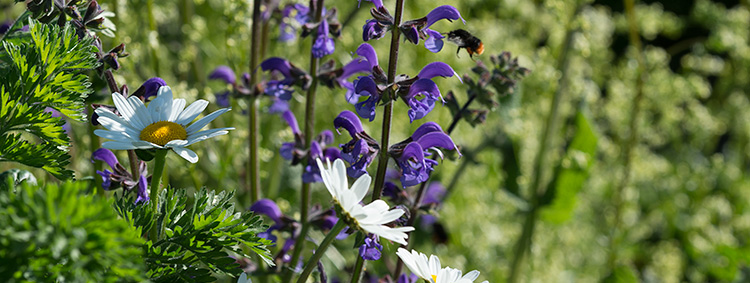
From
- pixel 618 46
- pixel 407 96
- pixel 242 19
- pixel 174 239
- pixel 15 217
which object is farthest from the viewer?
pixel 618 46

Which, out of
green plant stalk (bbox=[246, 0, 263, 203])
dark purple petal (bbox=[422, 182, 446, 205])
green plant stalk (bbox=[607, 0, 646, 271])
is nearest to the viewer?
green plant stalk (bbox=[246, 0, 263, 203])

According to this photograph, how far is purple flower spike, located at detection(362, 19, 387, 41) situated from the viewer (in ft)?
2.88

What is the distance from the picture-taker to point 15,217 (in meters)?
0.54

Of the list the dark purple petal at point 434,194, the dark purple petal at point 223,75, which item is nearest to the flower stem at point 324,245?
the dark purple petal at point 223,75

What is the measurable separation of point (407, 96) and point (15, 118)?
0.53 metres

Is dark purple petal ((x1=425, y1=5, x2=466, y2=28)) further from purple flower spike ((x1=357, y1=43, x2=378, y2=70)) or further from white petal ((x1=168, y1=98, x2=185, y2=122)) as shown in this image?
white petal ((x1=168, y1=98, x2=185, y2=122))

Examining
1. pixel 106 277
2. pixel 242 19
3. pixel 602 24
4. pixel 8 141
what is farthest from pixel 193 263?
pixel 602 24

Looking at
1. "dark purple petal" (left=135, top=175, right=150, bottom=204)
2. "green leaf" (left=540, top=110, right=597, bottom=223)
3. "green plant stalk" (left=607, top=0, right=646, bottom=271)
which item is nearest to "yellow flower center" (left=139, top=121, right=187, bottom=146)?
"dark purple petal" (left=135, top=175, right=150, bottom=204)

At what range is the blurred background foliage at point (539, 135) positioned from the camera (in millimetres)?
1809

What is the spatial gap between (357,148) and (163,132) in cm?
27

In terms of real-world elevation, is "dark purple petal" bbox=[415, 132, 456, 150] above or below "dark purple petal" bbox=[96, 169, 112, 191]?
above

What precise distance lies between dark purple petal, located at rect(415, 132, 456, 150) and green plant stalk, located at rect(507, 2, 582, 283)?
1.14 meters

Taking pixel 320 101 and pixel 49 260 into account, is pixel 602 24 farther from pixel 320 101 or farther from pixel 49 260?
pixel 49 260

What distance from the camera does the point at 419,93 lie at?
94cm
